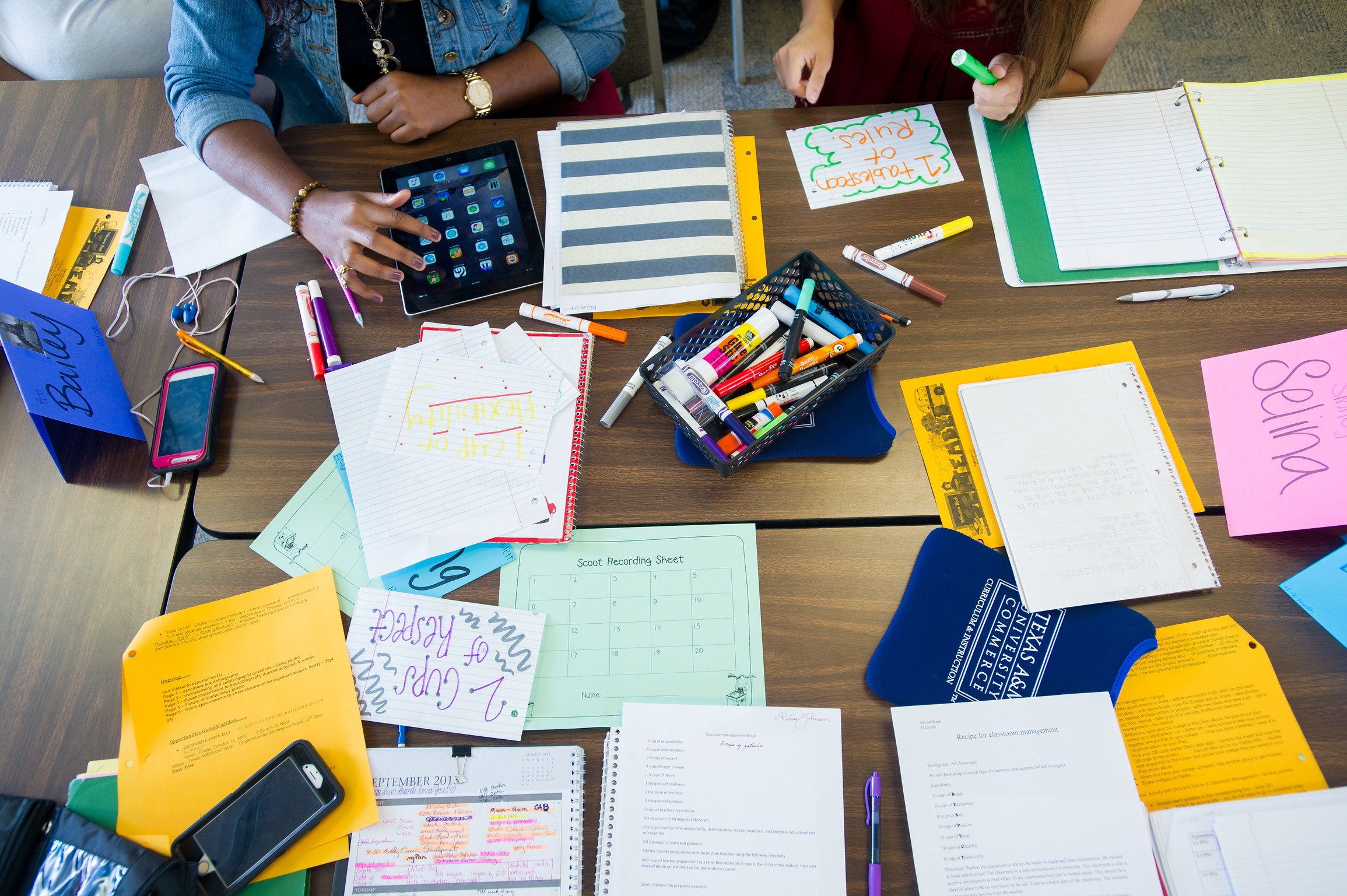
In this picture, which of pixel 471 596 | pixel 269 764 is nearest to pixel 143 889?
pixel 269 764

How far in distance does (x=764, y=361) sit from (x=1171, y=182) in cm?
66

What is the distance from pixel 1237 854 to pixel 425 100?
4.45 feet

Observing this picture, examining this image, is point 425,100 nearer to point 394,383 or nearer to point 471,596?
point 394,383

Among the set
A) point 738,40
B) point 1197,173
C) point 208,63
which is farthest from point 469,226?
point 738,40

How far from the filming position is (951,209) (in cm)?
95

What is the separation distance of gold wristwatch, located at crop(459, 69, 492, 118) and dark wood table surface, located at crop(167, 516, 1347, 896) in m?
0.72

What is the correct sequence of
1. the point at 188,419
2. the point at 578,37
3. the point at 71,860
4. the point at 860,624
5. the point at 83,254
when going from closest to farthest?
the point at 71,860 → the point at 860,624 → the point at 188,419 → the point at 83,254 → the point at 578,37

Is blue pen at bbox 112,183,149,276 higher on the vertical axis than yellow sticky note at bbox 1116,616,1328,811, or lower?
higher

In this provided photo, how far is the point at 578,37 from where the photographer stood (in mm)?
1117

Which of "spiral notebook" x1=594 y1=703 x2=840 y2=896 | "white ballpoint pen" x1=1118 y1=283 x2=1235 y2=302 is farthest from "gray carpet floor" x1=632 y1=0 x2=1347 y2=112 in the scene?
"spiral notebook" x1=594 y1=703 x2=840 y2=896

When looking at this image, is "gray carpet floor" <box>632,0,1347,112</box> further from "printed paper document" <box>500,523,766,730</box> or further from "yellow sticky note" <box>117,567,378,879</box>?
"yellow sticky note" <box>117,567,378,879</box>

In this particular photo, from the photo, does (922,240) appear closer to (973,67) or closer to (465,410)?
(973,67)

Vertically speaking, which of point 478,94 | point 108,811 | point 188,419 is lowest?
point 108,811

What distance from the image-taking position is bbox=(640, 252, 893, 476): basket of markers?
30.6 inches
